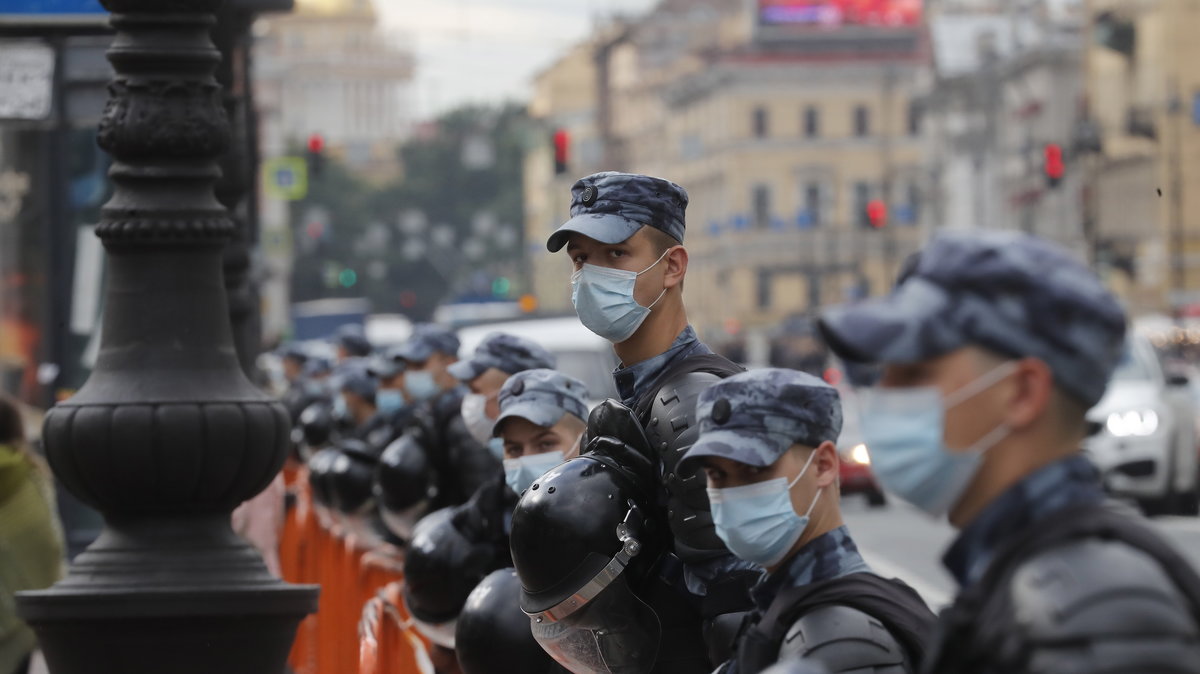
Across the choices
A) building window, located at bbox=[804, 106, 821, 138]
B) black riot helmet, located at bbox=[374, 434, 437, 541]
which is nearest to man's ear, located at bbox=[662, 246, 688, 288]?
black riot helmet, located at bbox=[374, 434, 437, 541]

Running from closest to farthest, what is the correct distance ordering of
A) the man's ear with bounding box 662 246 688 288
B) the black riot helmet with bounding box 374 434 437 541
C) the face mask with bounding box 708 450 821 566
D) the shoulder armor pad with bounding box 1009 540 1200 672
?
the shoulder armor pad with bounding box 1009 540 1200 672 < the face mask with bounding box 708 450 821 566 < the man's ear with bounding box 662 246 688 288 < the black riot helmet with bounding box 374 434 437 541

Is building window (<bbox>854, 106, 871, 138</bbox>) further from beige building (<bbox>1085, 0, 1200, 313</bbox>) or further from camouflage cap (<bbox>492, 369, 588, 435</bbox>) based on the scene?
camouflage cap (<bbox>492, 369, 588, 435</bbox>)

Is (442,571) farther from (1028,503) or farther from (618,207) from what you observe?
(1028,503)

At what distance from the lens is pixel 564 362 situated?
22.8 metres

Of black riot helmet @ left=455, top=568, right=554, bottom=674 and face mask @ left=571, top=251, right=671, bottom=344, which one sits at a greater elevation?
face mask @ left=571, top=251, right=671, bottom=344

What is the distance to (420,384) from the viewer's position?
40.2ft

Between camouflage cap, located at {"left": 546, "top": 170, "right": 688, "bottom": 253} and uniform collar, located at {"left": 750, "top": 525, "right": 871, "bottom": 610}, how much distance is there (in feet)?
4.72

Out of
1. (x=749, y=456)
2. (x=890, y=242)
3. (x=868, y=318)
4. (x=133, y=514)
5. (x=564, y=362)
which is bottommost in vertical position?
(x=890, y=242)

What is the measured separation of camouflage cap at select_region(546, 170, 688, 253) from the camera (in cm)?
540

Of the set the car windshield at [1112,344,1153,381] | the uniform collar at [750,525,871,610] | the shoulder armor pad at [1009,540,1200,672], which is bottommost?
the car windshield at [1112,344,1153,381]

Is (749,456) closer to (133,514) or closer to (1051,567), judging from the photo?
(1051,567)

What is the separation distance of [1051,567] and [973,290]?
0.39m

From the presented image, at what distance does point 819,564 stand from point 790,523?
9cm

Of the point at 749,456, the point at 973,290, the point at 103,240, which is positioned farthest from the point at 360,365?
the point at 973,290
